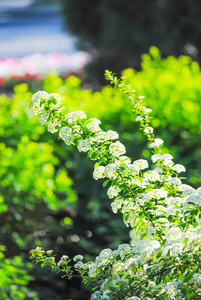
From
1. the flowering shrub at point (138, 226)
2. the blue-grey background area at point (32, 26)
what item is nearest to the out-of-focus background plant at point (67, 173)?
the flowering shrub at point (138, 226)

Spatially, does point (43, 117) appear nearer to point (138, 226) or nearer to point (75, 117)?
point (75, 117)

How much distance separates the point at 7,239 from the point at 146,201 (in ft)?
5.65

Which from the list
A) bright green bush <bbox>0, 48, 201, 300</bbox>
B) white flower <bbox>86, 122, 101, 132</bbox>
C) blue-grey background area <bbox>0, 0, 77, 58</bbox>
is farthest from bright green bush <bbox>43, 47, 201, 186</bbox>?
blue-grey background area <bbox>0, 0, 77, 58</bbox>

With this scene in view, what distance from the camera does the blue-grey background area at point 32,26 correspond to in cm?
2995

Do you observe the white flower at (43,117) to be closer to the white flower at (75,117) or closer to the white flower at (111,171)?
the white flower at (75,117)

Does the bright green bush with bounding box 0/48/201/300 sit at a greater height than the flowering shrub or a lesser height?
greater

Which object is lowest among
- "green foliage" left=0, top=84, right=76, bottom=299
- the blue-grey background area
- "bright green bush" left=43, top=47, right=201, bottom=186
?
"green foliage" left=0, top=84, right=76, bottom=299

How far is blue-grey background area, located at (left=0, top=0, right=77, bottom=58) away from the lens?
98.3 feet

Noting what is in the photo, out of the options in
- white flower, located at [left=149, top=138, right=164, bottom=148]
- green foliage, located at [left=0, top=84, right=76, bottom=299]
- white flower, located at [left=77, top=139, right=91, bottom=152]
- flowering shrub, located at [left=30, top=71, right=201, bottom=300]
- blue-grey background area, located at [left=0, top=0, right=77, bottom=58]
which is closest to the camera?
flowering shrub, located at [left=30, top=71, right=201, bottom=300]

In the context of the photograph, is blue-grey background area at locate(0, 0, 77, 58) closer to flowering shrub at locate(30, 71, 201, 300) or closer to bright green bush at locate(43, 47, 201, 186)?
bright green bush at locate(43, 47, 201, 186)

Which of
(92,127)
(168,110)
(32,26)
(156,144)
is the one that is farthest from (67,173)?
(32,26)

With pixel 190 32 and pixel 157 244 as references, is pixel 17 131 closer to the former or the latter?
pixel 157 244

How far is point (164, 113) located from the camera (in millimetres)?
3385

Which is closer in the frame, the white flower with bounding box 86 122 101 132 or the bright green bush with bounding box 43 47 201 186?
the white flower with bounding box 86 122 101 132
